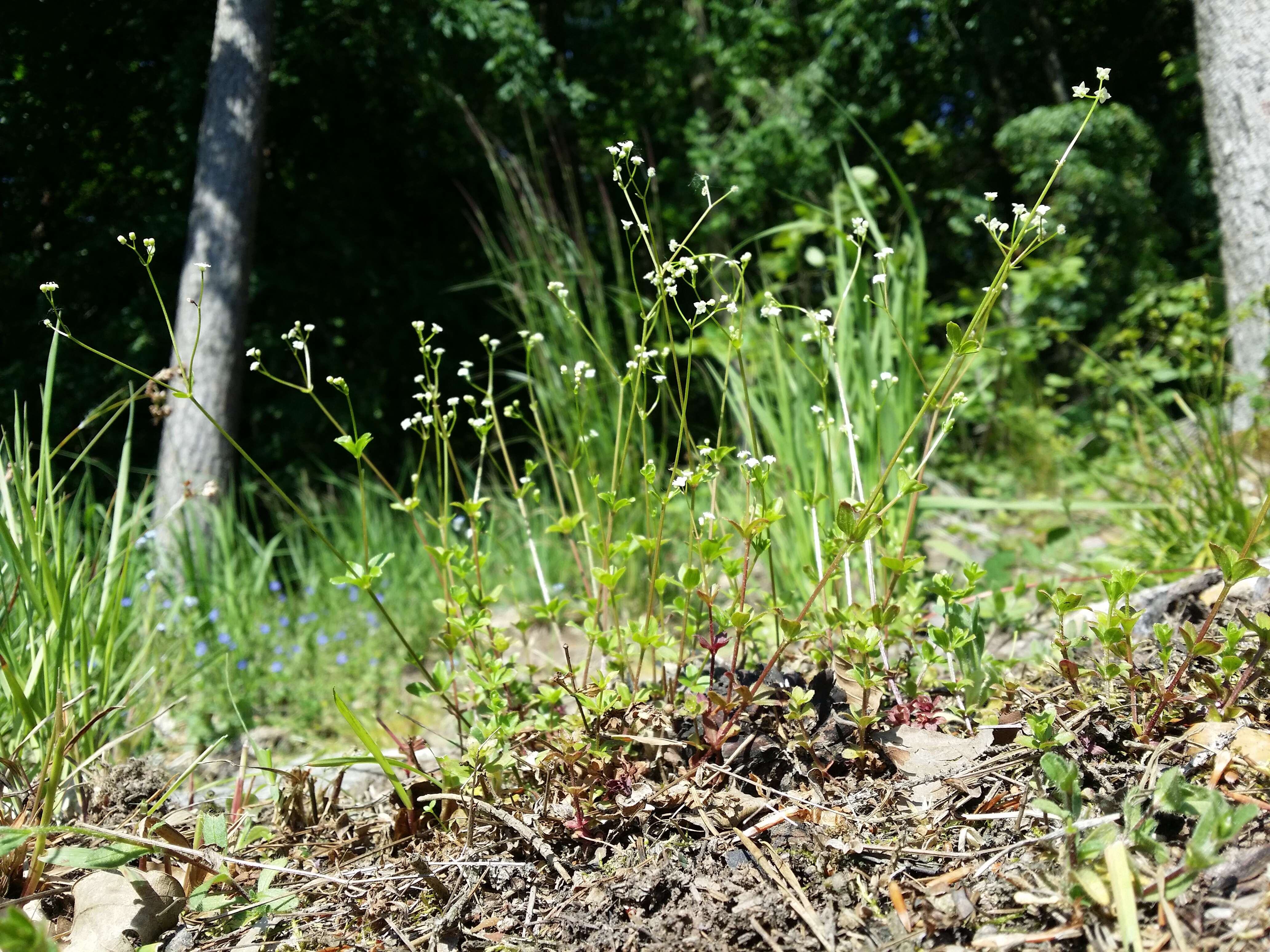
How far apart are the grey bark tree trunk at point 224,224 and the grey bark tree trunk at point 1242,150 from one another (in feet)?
15.0

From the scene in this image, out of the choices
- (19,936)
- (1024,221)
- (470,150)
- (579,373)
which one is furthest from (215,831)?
(470,150)

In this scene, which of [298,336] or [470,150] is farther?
[470,150]

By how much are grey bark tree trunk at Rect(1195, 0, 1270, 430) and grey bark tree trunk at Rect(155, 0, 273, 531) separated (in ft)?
15.0

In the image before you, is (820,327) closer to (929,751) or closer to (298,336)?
(929,751)

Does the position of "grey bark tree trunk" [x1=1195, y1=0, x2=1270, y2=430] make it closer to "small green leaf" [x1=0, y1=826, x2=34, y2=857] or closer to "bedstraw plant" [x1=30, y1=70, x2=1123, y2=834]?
"bedstraw plant" [x1=30, y1=70, x2=1123, y2=834]

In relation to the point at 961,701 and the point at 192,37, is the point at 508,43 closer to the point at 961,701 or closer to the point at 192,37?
the point at 192,37

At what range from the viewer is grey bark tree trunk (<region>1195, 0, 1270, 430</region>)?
11.5 feet

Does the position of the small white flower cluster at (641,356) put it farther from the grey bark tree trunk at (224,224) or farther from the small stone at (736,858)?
the grey bark tree trunk at (224,224)

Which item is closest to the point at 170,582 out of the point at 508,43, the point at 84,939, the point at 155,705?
the point at 155,705

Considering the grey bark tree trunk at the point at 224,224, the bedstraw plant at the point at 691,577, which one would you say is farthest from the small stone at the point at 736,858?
the grey bark tree trunk at the point at 224,224

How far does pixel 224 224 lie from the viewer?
4.42 m

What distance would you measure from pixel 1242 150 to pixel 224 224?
481 centimetres

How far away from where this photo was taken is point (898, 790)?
1.06 m

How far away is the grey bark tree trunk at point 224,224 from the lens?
4215 millimetres
